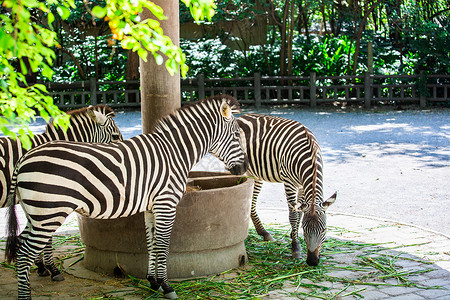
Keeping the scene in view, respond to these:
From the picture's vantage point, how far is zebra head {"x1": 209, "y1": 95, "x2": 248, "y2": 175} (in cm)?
566

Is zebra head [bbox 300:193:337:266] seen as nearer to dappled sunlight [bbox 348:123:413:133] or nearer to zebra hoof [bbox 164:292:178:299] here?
zebra hoof [bbox 164:292:178:299]

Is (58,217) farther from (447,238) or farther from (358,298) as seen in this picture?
(447,238)

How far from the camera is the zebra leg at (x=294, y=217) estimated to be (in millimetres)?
6219

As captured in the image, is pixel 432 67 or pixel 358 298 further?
pixel 432 67

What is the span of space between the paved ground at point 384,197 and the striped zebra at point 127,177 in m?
0.69

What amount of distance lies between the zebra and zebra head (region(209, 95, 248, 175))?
1517 mm

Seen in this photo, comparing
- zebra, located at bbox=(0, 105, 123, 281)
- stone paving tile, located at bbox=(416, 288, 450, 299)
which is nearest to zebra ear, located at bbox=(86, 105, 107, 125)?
zebra, located at bbox=(0, 105, 123, 281)

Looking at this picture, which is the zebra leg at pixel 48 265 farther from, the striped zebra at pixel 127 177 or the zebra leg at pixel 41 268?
the striped zebra at pixel 127 177

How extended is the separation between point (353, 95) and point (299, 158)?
50.4ft

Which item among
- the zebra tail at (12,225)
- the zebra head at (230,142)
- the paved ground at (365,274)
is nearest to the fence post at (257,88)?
the paved ground at (365,274)

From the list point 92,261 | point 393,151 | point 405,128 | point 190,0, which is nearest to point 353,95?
point 405,128

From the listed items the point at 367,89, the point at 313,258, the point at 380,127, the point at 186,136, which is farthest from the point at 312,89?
the point at 186,136

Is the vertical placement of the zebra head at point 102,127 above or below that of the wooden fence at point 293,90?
below

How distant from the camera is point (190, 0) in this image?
3641mm
